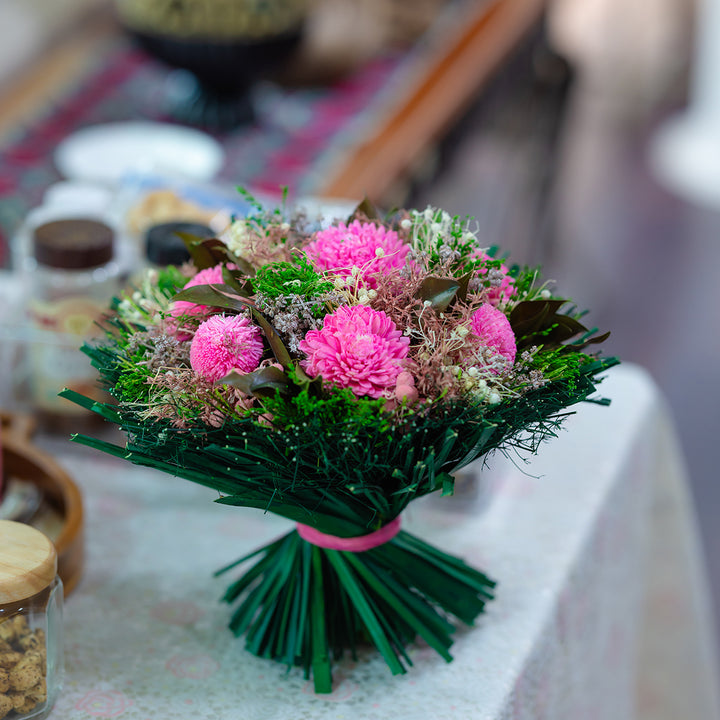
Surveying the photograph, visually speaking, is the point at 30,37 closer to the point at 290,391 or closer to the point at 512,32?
the point at 512,32

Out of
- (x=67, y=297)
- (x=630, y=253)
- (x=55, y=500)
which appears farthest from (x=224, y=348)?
(x=630, y=253)

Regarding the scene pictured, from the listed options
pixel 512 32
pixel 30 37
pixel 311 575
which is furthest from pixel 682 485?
pixel 30 37

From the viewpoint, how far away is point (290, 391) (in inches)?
23.1

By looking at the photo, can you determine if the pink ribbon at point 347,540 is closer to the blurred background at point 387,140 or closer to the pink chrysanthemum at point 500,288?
the pink chrysanthemum at point 500,288

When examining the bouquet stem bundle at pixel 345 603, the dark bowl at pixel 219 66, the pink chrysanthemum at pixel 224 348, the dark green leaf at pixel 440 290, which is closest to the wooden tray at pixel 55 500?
the bouquet stem bundle at pixel 345 603

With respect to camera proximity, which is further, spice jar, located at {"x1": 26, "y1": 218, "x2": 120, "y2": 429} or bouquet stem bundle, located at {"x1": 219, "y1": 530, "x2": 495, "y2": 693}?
spice jar, located at {"x1": 26, "y1": 218, "x2": 120, "y2": 429}

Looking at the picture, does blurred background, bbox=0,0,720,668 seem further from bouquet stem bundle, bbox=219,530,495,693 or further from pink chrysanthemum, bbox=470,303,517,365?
pink chrysanthemum, bbox=470,303,517,365

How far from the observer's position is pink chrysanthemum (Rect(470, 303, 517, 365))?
61 centimetres

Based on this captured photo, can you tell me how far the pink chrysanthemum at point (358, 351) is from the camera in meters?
0.58

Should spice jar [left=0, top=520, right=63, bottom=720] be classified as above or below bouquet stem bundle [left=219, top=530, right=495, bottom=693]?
below

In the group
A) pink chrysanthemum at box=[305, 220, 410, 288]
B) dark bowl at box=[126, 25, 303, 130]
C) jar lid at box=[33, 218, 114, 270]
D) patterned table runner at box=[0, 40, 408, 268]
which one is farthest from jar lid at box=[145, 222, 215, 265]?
dark bowl at box=[126, 25, 303, 130]

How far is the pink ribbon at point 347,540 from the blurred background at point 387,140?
48 cm

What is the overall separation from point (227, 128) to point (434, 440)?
141 cm

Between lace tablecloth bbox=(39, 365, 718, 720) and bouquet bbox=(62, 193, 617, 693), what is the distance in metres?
0.05
